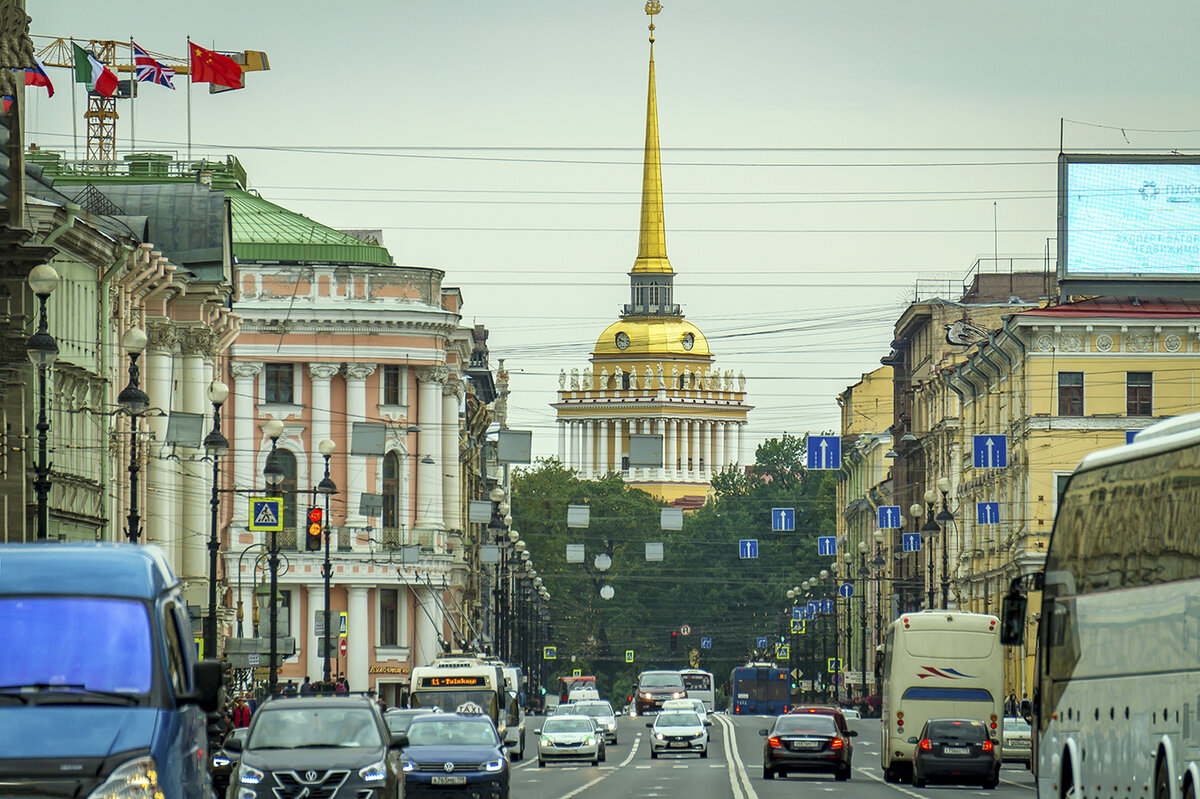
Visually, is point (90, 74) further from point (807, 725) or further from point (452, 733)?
point (452, 733)

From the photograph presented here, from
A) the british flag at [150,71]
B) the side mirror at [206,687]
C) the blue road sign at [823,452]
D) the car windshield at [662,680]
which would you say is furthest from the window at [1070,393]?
the side mirror at [206,687]

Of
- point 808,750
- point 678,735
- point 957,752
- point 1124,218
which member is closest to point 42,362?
point 957,752

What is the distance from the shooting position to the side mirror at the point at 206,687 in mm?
16500

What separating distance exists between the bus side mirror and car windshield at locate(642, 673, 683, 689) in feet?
307

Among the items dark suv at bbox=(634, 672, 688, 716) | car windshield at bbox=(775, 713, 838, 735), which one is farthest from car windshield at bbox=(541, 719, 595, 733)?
dark suv at bbox=(634, 672, 688, 716)

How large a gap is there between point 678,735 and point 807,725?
14321 millimetres

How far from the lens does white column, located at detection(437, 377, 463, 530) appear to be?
335 ft

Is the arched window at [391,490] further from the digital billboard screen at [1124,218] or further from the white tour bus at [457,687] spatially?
the white tour bus at [457,687]

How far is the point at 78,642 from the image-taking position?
52.6ft

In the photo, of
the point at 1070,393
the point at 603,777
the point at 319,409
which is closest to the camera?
the point at 603,777

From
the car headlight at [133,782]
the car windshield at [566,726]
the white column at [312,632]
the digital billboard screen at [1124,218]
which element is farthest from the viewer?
the white column at [312,632]

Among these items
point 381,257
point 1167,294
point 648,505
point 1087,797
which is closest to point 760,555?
point 648,505

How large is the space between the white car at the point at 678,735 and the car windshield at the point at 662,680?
2143 inches

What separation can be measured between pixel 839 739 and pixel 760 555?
123 m
